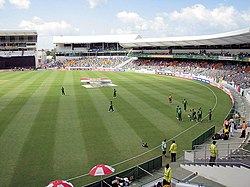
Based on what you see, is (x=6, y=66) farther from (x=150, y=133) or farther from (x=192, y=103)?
(x=150, y=133)

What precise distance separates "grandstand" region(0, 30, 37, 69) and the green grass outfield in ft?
201

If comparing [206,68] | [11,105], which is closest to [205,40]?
[206,68]

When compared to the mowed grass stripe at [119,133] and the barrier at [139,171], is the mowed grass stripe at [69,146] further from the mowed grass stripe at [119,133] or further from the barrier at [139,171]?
the barrier at [139,171]

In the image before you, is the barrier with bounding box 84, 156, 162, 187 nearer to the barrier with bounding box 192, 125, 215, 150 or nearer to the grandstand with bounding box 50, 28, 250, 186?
the barrier with bounding box 192, 125, 215, 150

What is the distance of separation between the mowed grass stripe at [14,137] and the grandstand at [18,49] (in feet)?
221

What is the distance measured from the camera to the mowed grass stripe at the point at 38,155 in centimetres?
1466

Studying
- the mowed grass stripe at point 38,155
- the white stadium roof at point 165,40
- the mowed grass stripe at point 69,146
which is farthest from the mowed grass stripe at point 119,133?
the white stadium roof at point 165,40

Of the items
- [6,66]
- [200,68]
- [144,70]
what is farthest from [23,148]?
[6,66]

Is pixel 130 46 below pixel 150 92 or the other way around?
the other way around

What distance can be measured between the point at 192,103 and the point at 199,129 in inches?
434

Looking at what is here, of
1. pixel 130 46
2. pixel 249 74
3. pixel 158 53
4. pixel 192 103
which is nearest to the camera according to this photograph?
pixel 192 103

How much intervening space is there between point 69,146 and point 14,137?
4650mm

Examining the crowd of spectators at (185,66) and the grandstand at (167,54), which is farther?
the grandstand at (167,54)

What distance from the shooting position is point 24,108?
31.1 m
